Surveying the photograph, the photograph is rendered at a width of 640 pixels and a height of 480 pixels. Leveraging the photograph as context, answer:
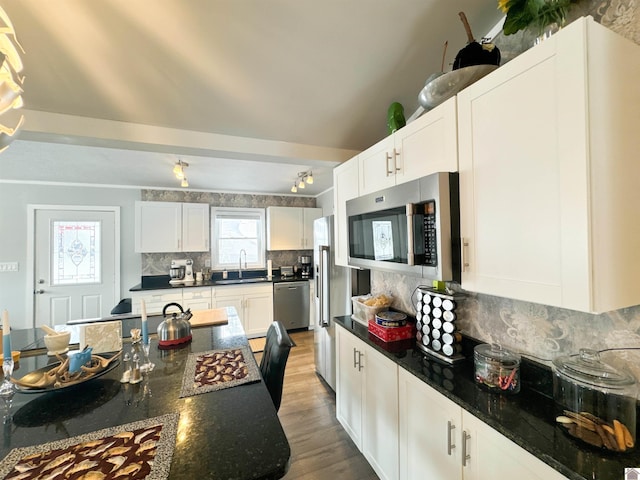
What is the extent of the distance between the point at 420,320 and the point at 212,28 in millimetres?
2023

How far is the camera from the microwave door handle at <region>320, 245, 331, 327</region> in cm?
269

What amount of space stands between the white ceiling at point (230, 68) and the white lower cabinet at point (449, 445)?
1.89m

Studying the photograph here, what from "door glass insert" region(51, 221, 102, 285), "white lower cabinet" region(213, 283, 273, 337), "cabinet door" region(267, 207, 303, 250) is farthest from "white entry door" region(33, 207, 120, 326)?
"cabinet door" region(267, 207, 303, 250)

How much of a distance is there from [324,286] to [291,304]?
167 cm

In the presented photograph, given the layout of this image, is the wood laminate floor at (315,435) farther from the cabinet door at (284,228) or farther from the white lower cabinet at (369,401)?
the cabinet door at (284,228)

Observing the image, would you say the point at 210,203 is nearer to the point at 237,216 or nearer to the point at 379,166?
the point at 237,216

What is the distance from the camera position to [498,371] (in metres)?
1.07

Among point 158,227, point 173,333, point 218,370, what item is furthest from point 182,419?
point 158,227

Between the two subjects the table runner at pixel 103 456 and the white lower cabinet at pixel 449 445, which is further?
the white lower cabinet at pixel 449 445

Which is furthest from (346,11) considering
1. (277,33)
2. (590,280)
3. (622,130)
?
A: (590,280)

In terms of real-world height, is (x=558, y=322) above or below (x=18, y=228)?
below

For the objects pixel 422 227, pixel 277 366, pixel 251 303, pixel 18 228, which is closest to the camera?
pixel 422 227

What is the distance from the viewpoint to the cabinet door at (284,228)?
177 inches

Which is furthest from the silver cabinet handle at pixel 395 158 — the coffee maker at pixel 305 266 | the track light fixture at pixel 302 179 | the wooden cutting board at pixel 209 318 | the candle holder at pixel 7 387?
the coffee maker at pixel 305 266
